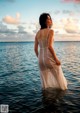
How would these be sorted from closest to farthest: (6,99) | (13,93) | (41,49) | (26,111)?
(26,111)
(41,49)
(6,99)
(13,93)

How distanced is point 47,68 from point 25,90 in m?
2.59

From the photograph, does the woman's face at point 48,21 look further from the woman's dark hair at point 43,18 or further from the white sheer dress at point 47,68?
the white sheer dress at point 47,68

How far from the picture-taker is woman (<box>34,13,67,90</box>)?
937 centimetres

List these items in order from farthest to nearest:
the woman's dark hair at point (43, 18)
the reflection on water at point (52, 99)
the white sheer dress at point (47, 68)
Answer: the white sheer dress at point (47, 68)
the woman's dark hair at point (43, 18)
the reflection on water at point (52, 99)

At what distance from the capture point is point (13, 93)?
11469mm

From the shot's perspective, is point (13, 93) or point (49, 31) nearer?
point (49, 31)

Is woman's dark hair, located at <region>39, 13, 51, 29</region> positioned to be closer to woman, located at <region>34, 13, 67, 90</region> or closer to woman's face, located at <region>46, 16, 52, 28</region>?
woman, located at <region>34, 13, 67, 90</region>

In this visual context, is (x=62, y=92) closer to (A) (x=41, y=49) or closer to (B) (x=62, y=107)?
(B) (x=62, y=107)

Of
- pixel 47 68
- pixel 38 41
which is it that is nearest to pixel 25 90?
pixel 47 68

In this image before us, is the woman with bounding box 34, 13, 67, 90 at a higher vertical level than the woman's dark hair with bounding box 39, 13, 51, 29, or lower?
lower

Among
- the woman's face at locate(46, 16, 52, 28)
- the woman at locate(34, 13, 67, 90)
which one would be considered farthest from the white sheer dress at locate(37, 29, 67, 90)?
the woman's face at locate(46, 16, 52, 28)

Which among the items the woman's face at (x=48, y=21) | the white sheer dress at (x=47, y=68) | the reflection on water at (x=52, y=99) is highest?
the woman's face at (x=48, y=21)

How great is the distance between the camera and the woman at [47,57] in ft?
30.7

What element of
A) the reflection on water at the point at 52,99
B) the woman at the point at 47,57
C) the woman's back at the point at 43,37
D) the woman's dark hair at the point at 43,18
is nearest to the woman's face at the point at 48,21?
the woman at the point at 47,57
